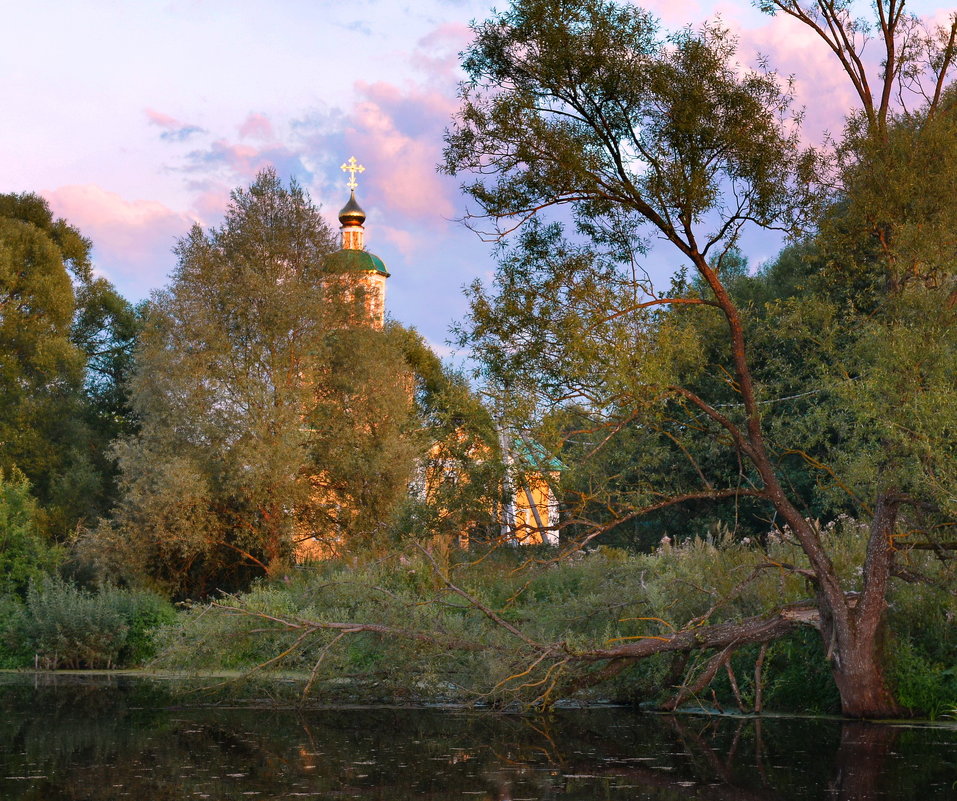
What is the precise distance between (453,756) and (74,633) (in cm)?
1282

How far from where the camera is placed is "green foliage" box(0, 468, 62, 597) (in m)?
25.5

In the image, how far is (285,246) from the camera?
33.3 m

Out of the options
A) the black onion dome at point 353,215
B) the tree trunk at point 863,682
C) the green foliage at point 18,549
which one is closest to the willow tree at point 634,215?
the tree trunk at point 863,682

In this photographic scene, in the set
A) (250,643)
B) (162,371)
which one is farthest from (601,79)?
(162,371)

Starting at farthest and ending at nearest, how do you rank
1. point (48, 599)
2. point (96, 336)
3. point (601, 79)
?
point (96, 336) → point (48, 599) → point (601, 79)

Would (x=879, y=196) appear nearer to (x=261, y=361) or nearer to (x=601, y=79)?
(x=601, y=79)

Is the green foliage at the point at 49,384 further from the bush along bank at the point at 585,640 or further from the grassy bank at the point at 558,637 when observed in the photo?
the bush along bank at the point at 585,640

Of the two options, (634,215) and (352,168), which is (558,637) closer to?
(634,215)

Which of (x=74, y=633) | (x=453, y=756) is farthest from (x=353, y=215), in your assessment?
(x=453, y=756)

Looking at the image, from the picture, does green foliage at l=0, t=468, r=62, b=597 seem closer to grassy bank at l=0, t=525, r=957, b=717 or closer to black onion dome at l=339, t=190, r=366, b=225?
grassy bank at l=0, t=525, r=957, b=717

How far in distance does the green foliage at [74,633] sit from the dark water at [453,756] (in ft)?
21.1

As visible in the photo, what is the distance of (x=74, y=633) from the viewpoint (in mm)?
20672

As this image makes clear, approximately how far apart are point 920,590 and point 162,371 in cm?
2240

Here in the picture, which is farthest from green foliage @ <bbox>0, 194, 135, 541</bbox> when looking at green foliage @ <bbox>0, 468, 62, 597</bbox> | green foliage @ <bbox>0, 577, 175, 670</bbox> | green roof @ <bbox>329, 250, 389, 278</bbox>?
green foliage @ <bbox>0, 577, 175, 670</bbox>
